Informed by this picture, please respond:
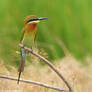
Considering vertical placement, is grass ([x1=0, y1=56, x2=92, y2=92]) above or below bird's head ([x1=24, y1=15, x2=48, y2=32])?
below

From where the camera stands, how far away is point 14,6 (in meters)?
4.70

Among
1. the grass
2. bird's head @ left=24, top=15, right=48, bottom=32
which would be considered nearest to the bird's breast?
bird's head @ left=24, top=15, right=48, bottom=32

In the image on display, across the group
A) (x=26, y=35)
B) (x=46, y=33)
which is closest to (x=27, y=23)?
(x=26, y=35)

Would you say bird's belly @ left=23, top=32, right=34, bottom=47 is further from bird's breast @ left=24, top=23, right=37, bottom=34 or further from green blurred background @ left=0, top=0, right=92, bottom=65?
green blurred background @ left=0, top=0, right=92, bottom=65

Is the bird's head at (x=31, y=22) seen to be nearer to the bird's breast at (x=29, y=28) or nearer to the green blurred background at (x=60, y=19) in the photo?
the bird's breast at (x=29, y=28)

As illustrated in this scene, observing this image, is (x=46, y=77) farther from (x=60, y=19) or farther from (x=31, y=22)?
(x=60, y=19)

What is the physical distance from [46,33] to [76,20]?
1.37 feet

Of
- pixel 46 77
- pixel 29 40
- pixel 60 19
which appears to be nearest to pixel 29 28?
pixel 29 40

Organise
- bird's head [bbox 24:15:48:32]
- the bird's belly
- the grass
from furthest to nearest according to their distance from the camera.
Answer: the grass, the bird's belly, bird's head [bbox 24:15:48:32]

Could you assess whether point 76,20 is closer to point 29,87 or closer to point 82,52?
point 82,52

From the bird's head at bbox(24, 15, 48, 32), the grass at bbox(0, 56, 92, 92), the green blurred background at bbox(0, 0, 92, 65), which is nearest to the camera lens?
the bird's head at bbox(24, 15, 48, 32)

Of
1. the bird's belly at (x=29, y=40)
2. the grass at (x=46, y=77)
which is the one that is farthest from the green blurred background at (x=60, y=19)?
the bird's belly at (x=29, y=40)

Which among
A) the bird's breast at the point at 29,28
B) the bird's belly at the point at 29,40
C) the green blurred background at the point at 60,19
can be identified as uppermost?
the bird's breast at the point at 29,28

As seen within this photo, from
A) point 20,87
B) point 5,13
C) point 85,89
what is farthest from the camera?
point 5,13
